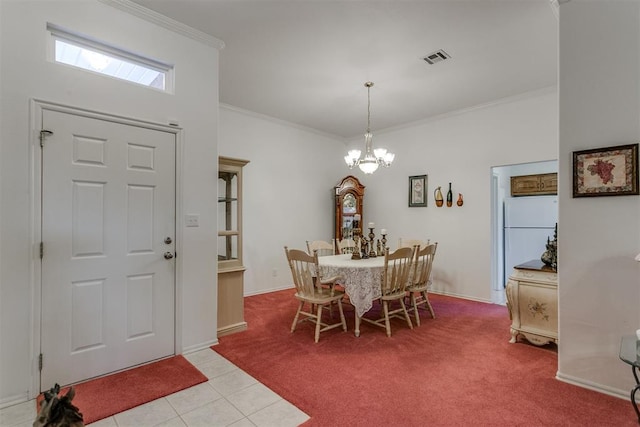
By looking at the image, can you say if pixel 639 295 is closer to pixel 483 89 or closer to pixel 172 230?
pixel 483 89

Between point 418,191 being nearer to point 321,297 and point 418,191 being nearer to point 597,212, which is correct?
point 321,297

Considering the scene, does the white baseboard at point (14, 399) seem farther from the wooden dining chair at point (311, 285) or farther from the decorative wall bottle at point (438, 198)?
the decorative wall bottle at point (438, 198)

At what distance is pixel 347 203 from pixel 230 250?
3100 millimetres

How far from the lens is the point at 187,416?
194cm

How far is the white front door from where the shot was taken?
2221 millimetres

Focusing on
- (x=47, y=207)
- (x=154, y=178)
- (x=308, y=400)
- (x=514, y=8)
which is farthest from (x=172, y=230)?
(x=514, y=8)

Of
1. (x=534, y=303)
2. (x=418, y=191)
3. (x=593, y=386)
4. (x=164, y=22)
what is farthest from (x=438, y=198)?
(x=164, y=22)

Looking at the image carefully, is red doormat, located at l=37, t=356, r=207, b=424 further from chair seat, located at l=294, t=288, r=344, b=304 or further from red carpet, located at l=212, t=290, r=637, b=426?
chair seat, located at l=294, t=288, r=344, b=304

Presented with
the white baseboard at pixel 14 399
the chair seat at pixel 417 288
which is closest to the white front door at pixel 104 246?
the white baseboard at pixel 14 399

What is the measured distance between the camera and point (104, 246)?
2430mm

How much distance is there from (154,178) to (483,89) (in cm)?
410

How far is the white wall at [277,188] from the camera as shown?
5.01 metres

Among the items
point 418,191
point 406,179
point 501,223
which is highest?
point 406,179

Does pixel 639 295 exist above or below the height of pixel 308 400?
above
